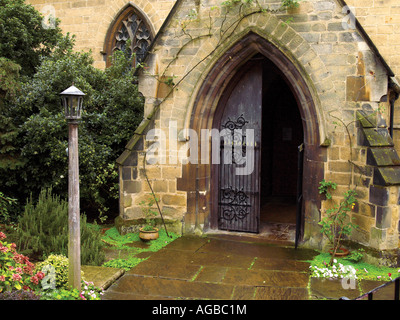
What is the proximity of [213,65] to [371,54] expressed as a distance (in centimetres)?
269

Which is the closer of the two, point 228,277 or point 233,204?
point 228,277

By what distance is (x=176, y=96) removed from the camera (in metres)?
8.12

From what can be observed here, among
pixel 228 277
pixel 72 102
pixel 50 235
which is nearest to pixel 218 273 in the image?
pixel 228 277

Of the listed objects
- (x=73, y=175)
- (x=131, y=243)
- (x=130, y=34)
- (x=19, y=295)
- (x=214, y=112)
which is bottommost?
(x=131, y=243)

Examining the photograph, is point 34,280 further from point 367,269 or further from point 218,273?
point 367,269

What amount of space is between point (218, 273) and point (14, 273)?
2.77 metres

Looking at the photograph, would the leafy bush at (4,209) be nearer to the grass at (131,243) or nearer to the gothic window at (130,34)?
the grass at (131,243)

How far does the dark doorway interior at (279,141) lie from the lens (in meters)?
12.5

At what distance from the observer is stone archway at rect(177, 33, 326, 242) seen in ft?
23.9

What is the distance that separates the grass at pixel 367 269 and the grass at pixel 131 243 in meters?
2.65

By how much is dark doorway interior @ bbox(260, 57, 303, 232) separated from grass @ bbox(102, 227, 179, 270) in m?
5.10

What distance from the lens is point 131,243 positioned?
7.69 metres
